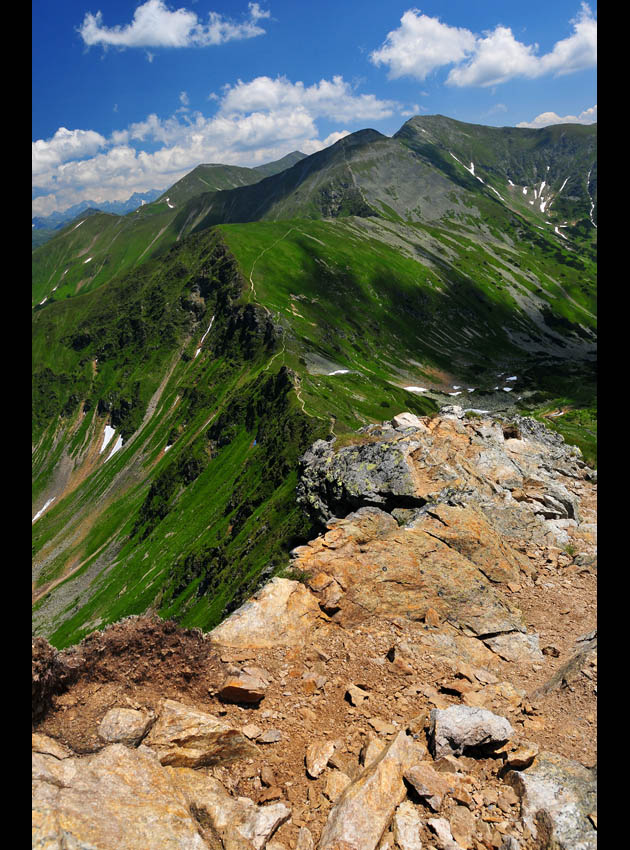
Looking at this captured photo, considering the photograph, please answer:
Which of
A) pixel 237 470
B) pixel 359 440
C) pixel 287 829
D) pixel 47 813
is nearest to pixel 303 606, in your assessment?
pixel 287 829

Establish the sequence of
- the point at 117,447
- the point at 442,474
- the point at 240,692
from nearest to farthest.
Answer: the point at 240,692
the point at 442,474
the point at 117,447

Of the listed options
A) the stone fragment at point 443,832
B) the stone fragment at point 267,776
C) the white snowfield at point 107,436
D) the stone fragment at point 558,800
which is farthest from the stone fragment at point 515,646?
the white snowfield at point 107,436

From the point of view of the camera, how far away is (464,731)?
486 inches

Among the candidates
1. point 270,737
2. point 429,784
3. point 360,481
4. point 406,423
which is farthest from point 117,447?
point 429,784

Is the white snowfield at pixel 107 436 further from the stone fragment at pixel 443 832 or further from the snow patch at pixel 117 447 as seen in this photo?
the stone fragment at pixel 443 832

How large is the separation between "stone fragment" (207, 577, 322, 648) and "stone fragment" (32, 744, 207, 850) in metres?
6.25

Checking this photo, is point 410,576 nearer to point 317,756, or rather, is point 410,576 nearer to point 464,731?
point 464,731

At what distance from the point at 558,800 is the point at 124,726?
375 inches

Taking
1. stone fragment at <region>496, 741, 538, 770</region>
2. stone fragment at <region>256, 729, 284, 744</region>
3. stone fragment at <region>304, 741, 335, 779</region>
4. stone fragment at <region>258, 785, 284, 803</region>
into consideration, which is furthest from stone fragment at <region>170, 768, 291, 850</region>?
stone fragment at <region>496, 741, 538, 770</region>

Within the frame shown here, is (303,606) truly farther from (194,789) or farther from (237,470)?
(237,470)

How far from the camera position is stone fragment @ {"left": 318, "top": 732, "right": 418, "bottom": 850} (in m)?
10.1

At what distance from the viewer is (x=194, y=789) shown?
34.3 ft

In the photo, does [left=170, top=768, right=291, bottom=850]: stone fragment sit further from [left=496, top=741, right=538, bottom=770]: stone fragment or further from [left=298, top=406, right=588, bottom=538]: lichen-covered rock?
[left=298, top=406, right=588, bottom=538]: lichen-covered rock
